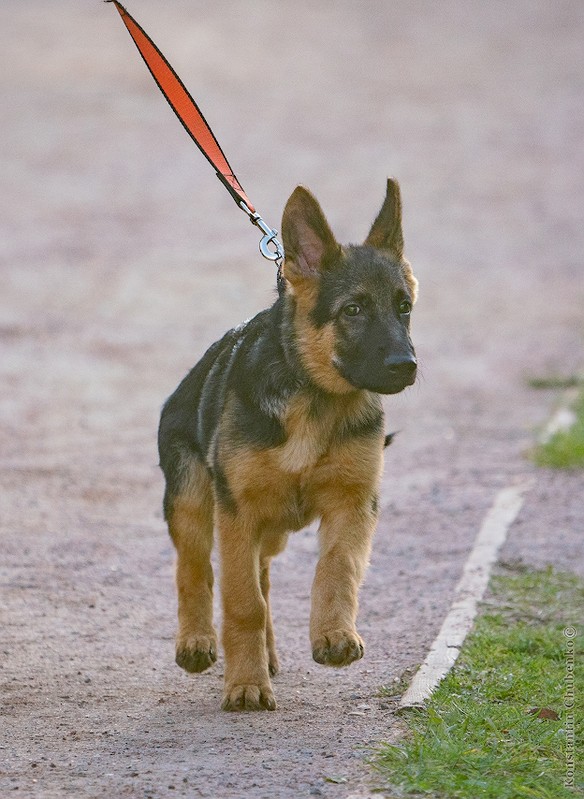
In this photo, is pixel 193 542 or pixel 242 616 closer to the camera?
pixel 242 616

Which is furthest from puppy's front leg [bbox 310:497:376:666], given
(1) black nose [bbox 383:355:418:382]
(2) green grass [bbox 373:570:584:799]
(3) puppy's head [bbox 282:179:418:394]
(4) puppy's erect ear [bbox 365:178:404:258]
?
(4) puppy's erect ear [bbox 365:178:404:258]

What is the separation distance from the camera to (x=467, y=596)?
23.0ft

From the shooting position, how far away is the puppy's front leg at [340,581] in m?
5.16

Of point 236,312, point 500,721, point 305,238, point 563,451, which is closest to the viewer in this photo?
point 500,721

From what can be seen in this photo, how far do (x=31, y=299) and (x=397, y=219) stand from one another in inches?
458

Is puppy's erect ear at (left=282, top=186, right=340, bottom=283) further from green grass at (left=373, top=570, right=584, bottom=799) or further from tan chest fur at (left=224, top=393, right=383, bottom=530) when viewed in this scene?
green grass at (left=373, top=570, right=584, bottom=799)

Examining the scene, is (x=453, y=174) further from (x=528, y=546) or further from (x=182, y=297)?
(x=528, y=546)

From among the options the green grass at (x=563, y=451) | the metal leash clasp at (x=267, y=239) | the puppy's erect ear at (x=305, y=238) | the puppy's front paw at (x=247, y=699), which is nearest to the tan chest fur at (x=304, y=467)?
the puppy's erect ear at (x=305, y=238)

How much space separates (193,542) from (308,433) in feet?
2.96

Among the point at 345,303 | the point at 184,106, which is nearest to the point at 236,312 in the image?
the point at 184,106

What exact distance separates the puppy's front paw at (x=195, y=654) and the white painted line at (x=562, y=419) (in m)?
5.45

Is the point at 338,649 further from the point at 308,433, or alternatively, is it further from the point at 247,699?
the point at 308,433

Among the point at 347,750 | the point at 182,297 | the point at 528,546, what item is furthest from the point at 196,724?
the point at 182,297

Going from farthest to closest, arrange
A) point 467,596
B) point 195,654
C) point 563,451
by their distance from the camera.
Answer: point 563,451
point 467,596
point 195,654
